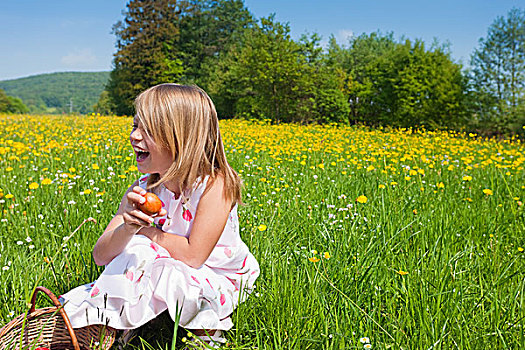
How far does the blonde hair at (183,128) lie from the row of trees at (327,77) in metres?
15.7

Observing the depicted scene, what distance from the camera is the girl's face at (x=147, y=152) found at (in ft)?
5.33

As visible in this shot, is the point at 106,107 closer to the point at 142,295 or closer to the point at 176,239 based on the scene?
the point at 176,239

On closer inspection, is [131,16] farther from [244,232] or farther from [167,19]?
[244,232]

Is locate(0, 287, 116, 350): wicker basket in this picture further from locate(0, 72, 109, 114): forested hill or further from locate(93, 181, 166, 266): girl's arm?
locate(0, 72, 109, 114): forested hill

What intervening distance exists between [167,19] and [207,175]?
34973mm

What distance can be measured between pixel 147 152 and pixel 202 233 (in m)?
0.39

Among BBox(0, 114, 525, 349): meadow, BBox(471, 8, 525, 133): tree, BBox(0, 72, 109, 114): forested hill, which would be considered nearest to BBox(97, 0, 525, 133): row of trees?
BBox(471, 8, 525, 133): tree

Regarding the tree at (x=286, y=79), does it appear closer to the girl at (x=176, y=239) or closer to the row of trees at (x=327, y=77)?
the row of trees at (x=327, y=77)

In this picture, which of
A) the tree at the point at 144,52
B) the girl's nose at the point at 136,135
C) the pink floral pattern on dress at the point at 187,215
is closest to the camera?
the girl's nose at the point at 136,135

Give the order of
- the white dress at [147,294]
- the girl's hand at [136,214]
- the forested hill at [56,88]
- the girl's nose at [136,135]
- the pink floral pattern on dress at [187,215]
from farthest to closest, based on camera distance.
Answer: the forested hill at [56,88] < the pink floral pattern on dress at [187,215] < the girl's nose at [136,135] < the white dress at [147,294] < the girl's hand at [136,214]

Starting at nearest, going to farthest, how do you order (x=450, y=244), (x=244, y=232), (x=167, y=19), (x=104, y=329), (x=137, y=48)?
1. (x=104, y=329)
2. (x=450, y=244)
3. (x=244, y=232)
4. (x=137, y=48)
5. (x=167, y=19)

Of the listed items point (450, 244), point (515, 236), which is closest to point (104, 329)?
point (450, 244)

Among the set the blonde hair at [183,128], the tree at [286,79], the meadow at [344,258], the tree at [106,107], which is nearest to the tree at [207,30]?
the tree at [106,107]

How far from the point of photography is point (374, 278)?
1850 mm
